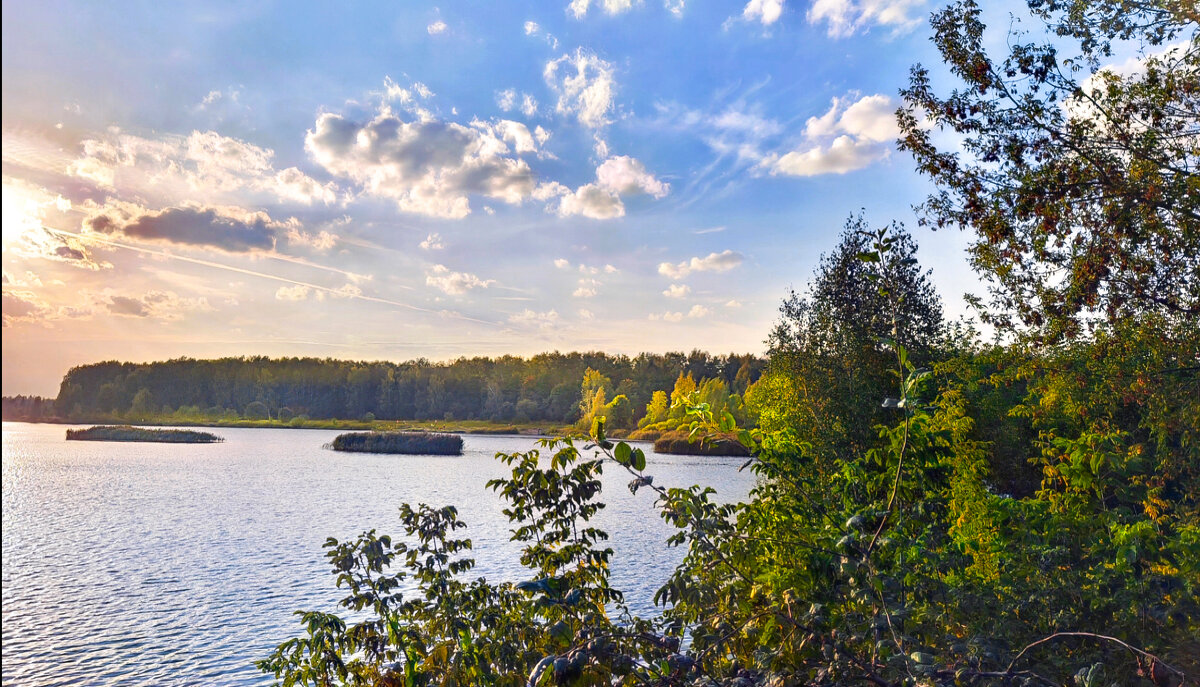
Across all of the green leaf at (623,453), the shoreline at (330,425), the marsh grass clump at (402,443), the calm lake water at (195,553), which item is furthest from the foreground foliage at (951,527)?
the shoreline at (330,425)

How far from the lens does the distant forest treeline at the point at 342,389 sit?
112 m

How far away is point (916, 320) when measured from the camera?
67.8ft

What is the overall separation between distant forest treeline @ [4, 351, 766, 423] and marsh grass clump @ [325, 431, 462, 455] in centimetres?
5624

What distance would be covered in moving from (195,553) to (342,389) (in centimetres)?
11246

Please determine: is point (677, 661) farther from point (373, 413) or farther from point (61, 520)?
point (373, 413)

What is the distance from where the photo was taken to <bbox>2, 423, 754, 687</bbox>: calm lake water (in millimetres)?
9828

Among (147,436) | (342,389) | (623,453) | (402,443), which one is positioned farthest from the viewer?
(342,389)

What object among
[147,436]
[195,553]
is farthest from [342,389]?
[195,553]

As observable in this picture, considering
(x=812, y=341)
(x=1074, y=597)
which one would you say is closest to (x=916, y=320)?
(x=812, y=341)

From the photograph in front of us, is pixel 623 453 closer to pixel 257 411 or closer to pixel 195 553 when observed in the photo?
pixel 195 553

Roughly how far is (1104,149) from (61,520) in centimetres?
2572

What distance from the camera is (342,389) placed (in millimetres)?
123312

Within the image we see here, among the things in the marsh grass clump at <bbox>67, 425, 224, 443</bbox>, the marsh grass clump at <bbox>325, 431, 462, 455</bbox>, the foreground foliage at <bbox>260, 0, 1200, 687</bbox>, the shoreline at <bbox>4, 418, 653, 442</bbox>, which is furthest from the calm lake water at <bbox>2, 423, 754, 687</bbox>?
the shoreline at <bbox>4, 418, 653, 442</bbox>

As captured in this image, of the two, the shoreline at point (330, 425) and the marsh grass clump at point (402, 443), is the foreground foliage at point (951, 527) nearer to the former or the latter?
the marsh grass clump at point (402, 443)
